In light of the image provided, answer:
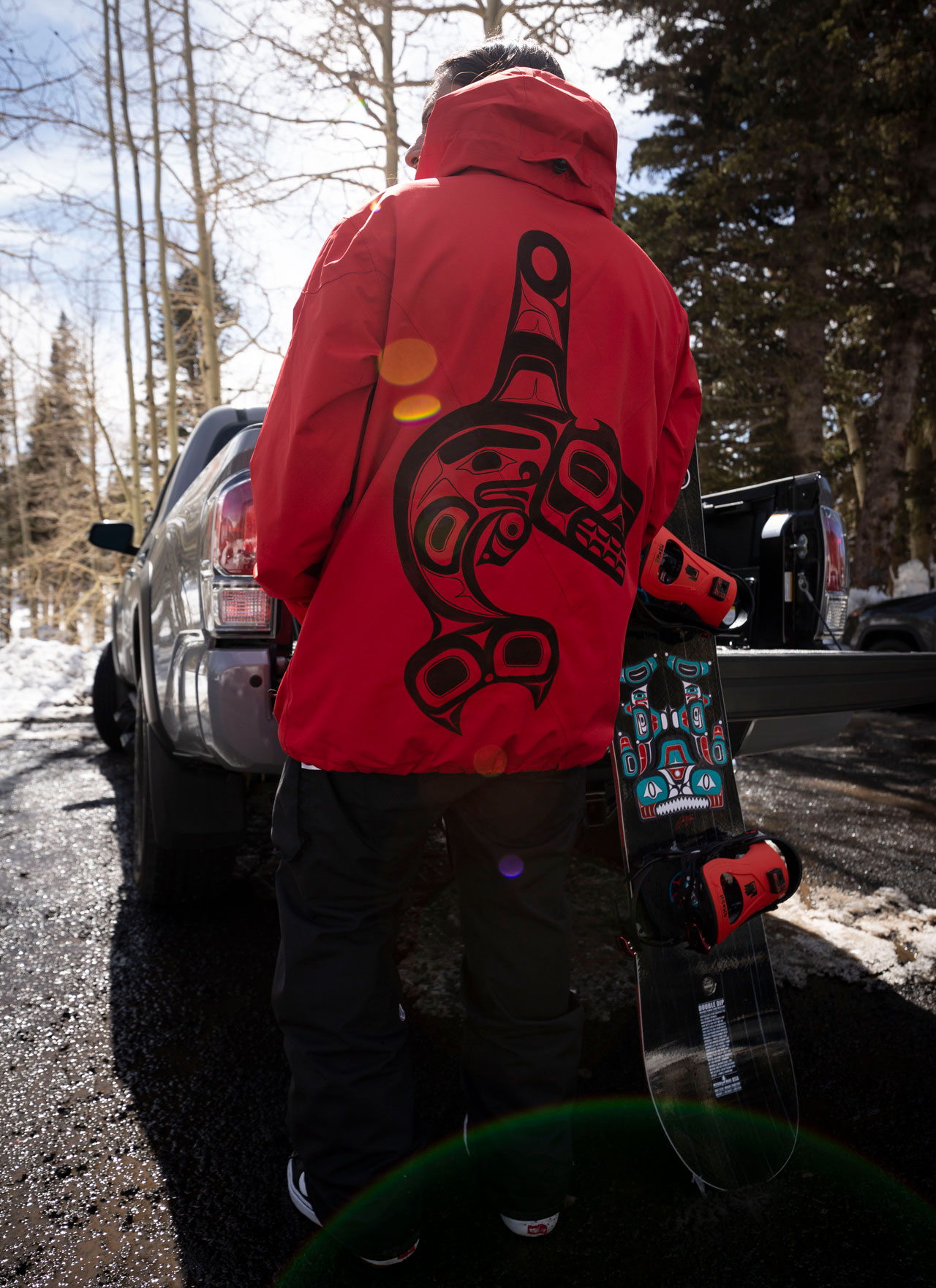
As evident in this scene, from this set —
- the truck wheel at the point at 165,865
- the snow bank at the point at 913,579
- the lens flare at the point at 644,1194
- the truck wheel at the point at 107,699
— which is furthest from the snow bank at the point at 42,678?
the snow bank at the point at 913,579

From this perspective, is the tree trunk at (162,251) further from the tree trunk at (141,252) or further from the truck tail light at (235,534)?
the truck tail light at (235,534)

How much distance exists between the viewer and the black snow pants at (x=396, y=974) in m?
1.38

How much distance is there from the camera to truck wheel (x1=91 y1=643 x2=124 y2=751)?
5635 millimetres

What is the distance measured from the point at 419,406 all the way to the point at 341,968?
95cm

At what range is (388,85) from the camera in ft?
32.7

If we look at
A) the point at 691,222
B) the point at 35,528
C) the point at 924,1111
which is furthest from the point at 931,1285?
the point at 35,528

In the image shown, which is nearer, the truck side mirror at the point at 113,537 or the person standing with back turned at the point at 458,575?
the person standing with back turned at the point at 458,575

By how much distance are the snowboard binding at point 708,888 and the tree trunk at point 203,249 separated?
42.4 ft

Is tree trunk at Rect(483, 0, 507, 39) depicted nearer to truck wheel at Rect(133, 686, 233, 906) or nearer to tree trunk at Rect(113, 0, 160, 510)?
tree trunk at Rect(113, 0, 160, 510)

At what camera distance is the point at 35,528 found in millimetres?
31453

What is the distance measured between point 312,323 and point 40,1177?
1744 mm

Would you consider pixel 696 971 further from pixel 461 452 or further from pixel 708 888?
pixel 461 452

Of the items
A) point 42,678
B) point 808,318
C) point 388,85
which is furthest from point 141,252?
point 808,318

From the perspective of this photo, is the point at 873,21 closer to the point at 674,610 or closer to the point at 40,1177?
the point at 674,610
